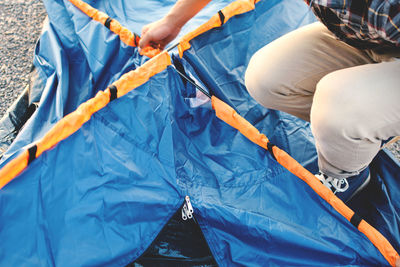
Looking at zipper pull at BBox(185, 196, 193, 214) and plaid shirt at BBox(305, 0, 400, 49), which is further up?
plaid shirt at BBox(305, 0, 400, 49)

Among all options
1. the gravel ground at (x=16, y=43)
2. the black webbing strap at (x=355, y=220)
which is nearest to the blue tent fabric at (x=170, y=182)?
the black webbing strap at (x=355, y=220)

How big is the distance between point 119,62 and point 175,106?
258 millimetres

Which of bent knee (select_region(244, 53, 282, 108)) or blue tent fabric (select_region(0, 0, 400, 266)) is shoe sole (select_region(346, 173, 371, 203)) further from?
bent knee (select_region(244, 53, 282, 108))

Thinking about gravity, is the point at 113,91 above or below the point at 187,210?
above

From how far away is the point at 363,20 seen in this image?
61cm

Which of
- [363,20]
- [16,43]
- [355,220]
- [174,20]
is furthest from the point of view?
[16,43]

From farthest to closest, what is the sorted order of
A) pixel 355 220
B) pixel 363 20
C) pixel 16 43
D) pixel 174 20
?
pixel 16 43 < pixel 174 20 < pixel 355 220 < pixel 363 20

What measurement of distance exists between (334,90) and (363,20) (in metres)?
0.14

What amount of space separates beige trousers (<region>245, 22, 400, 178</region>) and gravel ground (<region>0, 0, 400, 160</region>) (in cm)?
52

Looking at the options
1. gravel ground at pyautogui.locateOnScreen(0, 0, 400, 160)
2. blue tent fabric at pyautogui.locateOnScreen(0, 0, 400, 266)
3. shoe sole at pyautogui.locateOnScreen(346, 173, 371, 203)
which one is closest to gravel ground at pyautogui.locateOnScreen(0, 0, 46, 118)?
gravel ground at pyautogui.locateOnScreen(0, 0, 400, 160)

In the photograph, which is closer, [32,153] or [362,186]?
[32,153]

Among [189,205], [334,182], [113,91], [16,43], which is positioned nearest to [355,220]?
[334,182]

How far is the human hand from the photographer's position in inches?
35.1

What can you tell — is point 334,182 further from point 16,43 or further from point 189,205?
point 16,43
